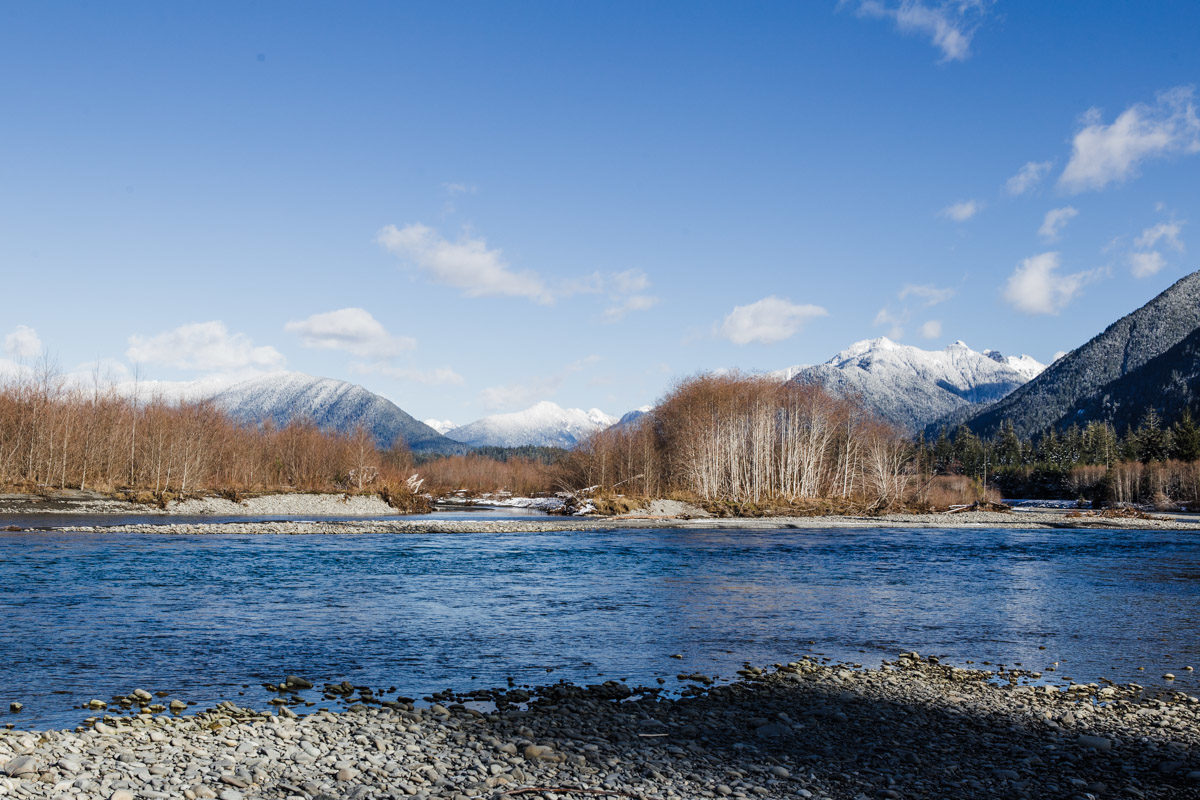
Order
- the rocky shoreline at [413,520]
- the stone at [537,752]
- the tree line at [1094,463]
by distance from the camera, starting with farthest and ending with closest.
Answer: the tree line at [1094,463] → the rocky shoreline at [413,520] → the stone at [537,752]

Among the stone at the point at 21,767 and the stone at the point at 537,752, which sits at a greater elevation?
the stone at the point at 21,767

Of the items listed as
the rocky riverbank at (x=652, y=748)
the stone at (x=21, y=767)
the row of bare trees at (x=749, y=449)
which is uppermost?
the row of bare trees at (x=749, y=449)

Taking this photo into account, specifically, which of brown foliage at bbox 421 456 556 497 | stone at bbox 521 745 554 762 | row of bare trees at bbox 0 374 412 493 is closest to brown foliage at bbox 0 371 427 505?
row of bare trees at bbox 0 374 412 493

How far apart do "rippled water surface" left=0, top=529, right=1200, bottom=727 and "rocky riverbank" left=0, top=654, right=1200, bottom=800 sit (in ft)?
6.09

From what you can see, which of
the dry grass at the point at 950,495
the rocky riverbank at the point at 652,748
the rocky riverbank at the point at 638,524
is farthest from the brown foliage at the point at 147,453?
the rocky riverbank at the point at 652,748

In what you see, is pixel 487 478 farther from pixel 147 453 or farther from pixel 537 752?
pixel 537 752

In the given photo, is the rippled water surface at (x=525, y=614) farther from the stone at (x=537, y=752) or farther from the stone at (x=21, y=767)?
the stone at (x=537, y=752)

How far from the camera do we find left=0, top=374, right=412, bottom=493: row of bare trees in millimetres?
67062

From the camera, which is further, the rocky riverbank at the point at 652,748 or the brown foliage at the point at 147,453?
the brown foliage at the point at 147,453

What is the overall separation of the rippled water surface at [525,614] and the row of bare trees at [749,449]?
38322 mm

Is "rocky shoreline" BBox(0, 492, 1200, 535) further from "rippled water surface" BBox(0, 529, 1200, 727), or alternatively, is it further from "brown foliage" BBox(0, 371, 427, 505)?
"rippled water surface" BBox(0, 529, 1200, 727)

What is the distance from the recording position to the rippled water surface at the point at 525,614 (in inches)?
542

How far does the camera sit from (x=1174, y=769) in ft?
29.4

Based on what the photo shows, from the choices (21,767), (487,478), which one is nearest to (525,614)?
(21,767)
